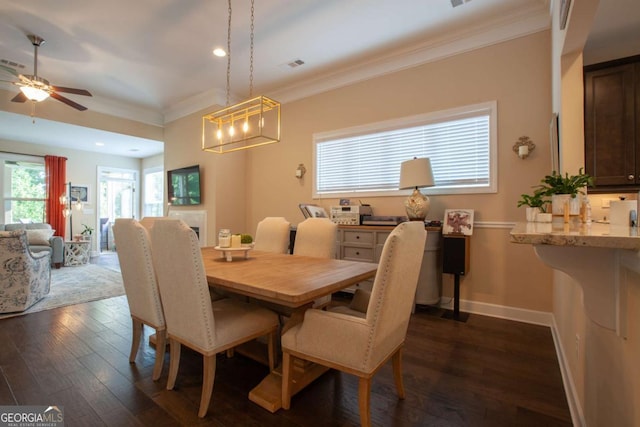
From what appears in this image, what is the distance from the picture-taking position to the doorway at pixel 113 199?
793 cm

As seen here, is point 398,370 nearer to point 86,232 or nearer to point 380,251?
point 380,251

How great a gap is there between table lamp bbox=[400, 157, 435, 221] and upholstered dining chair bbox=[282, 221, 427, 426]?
5.52ft

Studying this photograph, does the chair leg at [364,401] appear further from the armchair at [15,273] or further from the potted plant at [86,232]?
the potted plant at [86,232]

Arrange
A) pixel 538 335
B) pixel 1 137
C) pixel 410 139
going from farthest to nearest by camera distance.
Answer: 1. pixel 1 137
2. pixel 410 139
3. pixel 538 335

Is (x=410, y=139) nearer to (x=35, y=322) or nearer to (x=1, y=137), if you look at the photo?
(x=35, y=322)

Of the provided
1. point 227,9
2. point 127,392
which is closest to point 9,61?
point 227,9

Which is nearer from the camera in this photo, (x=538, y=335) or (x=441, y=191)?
(x=538, y=335)

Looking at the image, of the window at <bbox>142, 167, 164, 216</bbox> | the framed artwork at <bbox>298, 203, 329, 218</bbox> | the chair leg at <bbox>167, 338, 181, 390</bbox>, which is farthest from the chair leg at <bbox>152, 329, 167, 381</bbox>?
the window at <bbox>142, 167, 164, 216</bbox>

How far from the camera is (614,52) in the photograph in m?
2.70

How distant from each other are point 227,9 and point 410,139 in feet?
7.85

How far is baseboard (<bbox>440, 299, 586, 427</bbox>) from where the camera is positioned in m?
1.73

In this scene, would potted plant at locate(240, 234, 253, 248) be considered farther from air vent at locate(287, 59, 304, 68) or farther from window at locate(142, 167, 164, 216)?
window at locate(142, 167, 164, 216)

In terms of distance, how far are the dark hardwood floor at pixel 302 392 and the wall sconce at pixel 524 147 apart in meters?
1.67

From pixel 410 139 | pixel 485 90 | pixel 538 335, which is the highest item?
pixel 485 90
